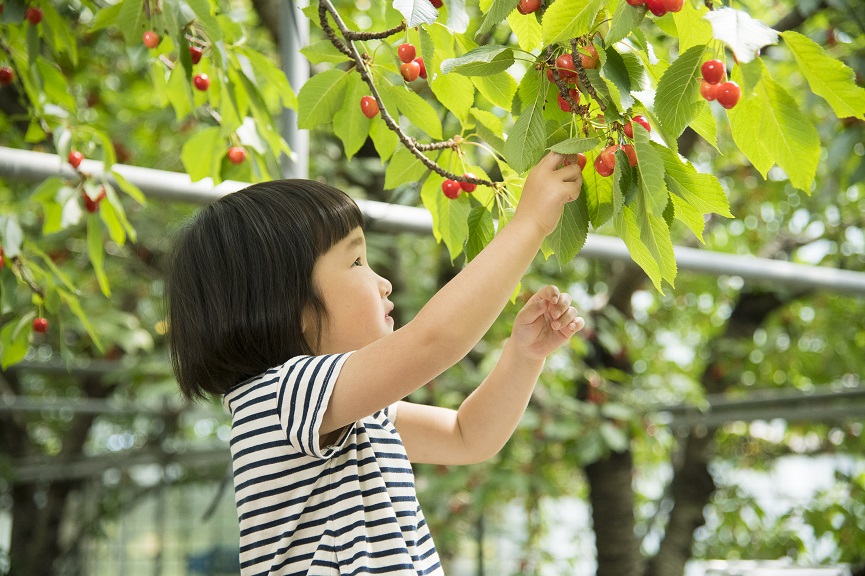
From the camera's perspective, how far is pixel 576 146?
0.88 m

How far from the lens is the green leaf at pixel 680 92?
0.81 meters

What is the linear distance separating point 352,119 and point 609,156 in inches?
21.4

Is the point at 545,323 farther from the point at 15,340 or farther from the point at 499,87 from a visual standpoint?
the point at 15,340

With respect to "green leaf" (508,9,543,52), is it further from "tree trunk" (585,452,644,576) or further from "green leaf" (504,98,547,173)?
"tree trunk" (585,452,644,576)

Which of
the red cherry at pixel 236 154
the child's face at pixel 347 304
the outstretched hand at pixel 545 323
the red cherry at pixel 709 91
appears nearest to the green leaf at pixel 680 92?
the red cherry at pixel 709 91

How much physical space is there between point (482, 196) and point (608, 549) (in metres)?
3.24

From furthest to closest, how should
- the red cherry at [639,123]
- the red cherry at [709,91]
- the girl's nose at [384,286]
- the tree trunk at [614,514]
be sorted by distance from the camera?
the tree trunk at [614,514]
the girl's nose at [384,286]
the red cherry at [639,123]
the red cherry at [709,91]

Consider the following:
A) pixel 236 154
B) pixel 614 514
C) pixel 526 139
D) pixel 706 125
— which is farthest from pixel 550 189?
pixel 614 514

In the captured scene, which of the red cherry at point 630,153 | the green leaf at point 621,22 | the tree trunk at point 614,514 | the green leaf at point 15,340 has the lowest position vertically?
the tree trunk at point 614,514

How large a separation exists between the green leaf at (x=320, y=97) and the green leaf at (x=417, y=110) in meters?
0.09

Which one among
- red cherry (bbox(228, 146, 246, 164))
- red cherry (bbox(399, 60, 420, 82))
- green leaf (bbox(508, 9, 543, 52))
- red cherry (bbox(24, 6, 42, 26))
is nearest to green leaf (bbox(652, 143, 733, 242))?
green leaf (bbox(508, 9, 543, 52))

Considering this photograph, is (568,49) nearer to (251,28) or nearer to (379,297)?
(379,297)

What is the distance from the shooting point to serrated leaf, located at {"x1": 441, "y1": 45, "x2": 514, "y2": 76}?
92 cm

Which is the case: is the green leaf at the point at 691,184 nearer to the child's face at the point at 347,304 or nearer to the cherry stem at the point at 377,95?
the cherry stem at the point at 377,95
